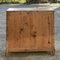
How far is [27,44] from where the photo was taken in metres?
6.79

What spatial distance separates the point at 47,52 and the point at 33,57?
0.48 metres

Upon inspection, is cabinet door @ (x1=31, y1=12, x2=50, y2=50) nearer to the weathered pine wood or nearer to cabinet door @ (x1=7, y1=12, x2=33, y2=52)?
the weathered pine wood

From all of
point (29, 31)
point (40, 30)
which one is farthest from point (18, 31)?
point (40, 30)

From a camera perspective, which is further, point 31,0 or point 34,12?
point 31,0

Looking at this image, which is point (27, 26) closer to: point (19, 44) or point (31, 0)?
point (19, 44)

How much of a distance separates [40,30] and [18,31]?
1.72 ft

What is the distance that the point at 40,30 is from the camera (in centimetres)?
675

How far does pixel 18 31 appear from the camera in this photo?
6723 mm

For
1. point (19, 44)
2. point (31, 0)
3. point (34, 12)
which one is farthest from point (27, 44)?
point (31, 0)

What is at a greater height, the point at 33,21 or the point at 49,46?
the point at 33,21

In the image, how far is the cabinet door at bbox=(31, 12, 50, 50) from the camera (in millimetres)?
6676

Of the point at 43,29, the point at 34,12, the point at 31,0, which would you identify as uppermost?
the point at 34,12

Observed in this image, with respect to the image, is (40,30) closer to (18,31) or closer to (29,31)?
(29,31)

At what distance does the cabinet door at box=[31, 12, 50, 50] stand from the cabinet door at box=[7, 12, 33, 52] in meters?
0.12
